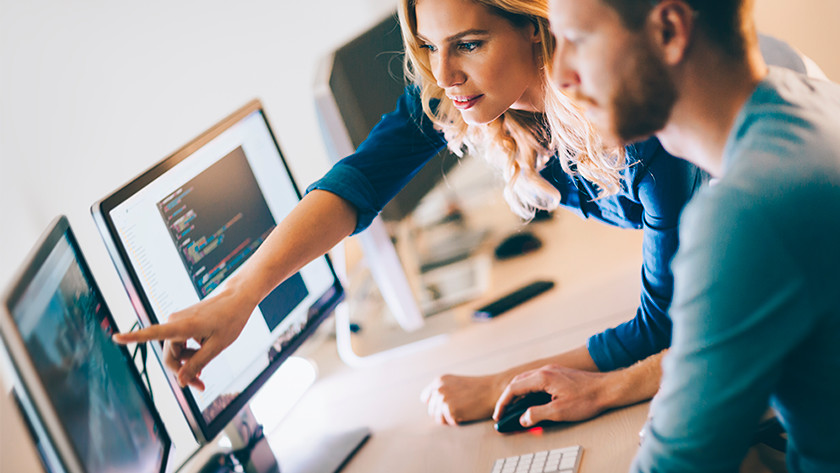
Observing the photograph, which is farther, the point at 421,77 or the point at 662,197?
the point at 421,77

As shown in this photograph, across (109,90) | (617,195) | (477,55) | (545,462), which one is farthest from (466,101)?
(109,90)

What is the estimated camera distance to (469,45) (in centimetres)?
109

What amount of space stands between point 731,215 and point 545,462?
50 centimetres

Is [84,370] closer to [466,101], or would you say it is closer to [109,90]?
[466,101]

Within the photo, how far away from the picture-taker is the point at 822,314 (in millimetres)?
564

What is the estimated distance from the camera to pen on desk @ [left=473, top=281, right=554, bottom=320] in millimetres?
1502

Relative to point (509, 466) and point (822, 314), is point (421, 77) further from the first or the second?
point (822, 314)

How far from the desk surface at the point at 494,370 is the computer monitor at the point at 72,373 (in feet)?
1.19

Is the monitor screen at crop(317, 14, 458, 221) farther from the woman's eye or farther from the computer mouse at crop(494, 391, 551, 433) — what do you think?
the computer mouse at crop(494, 391, 551, 433)

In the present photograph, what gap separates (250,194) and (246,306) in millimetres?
284

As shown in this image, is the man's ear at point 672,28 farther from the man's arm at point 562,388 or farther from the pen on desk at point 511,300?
the pen on desk at point 511,300

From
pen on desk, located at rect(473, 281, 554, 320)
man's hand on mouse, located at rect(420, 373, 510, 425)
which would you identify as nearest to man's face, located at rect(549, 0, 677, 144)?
man's hand on mouse, located at rect(420, 373, 510, 425)

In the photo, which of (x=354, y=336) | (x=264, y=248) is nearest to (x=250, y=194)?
(x=264, y=248)

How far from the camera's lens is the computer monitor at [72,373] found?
0.69m
